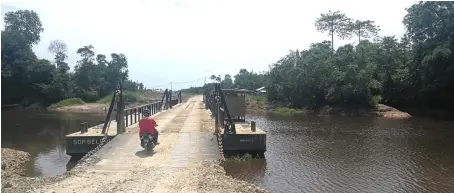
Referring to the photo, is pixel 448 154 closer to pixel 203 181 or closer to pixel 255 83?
pixel 203 181

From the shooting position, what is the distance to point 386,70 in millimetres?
52219

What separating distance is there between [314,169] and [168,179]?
7.75 meters

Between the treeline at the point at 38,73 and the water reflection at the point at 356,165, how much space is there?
5063 centimetres

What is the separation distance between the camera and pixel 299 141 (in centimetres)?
2353

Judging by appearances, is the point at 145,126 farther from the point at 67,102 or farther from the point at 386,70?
the point at 67,102

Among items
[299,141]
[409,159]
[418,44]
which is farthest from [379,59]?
[409,159]

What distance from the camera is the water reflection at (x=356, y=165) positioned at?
43.3 feet

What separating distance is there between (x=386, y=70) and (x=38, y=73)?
51.5m

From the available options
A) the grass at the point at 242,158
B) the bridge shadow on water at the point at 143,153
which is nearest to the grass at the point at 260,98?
the grass at the point at 242,158

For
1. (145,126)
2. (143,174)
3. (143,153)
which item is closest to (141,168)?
(143,174)

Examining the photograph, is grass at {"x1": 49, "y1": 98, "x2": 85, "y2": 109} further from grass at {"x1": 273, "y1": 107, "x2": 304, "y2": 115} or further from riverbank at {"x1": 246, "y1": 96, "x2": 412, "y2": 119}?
grass at {"x1": 273, "y1": 107, "x2": 304, "y2": 115}

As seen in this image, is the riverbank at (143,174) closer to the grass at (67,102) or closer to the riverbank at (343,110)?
the riverbank at (343,110)

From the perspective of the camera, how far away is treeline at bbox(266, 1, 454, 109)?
43.1 metres

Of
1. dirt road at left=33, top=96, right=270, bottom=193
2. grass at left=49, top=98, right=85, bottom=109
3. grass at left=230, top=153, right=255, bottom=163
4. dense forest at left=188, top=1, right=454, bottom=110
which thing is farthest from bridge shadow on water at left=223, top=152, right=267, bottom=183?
grass at left=49, top=98, right=85, bottom=109
